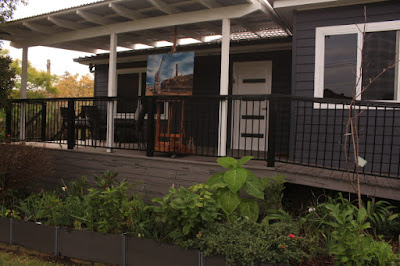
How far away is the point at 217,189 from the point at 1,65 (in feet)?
16.6

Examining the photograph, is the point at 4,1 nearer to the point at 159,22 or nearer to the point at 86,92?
the point at 159,22

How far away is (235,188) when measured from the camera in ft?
11.9

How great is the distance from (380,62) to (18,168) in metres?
5.57

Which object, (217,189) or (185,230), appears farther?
(217,189)

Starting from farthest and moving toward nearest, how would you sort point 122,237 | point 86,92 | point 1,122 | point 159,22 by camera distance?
point 86,92, point 1,122, point 159,22, point 122,237

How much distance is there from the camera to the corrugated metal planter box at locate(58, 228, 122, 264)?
3551 millimetres

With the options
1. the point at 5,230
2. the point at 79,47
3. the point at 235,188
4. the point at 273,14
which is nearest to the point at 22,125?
the point at 79,47

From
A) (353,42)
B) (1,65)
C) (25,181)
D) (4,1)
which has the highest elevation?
(4,1)

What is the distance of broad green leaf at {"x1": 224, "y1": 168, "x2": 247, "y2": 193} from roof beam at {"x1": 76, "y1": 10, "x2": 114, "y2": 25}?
4.53 m

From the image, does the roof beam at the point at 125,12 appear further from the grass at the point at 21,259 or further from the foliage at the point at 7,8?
the grass at the point at 21,259

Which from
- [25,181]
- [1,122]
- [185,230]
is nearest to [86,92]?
[1,122]

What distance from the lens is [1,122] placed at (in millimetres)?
12078

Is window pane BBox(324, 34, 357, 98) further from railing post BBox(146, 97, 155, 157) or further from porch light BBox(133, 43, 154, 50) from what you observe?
porch light BBox(133, 43, 154, 50)

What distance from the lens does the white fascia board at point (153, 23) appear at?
211 inches
